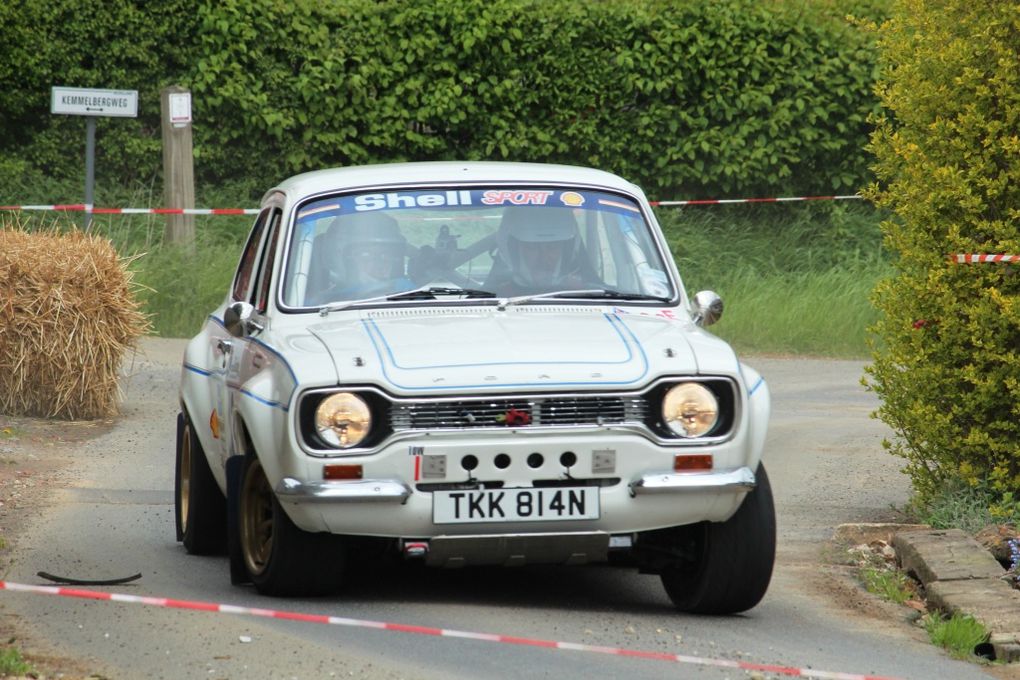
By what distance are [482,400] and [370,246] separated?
136cm

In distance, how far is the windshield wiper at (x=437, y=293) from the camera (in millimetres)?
7297

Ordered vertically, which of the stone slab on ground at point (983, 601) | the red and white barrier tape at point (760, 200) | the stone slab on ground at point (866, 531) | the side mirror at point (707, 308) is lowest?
the stone slab on ground at point (983, 601)

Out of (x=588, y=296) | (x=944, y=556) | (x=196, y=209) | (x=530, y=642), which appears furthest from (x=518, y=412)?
(x=196, y=209)

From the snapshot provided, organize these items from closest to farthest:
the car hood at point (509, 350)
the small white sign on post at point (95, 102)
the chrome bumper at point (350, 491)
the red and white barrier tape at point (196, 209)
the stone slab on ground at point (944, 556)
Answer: the chrome bumper at point (350, 491)
the car hood at point (509, 350)
the stone slab on ground at point (944, 556)
the small white sign on post at point (95, 102)
the red and white barrier tape at point (196, 209)

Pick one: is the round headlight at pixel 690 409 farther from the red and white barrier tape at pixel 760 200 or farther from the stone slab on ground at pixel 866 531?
the red and white barrier tape at pixel 760 200

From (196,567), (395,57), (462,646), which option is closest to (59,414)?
(196,567)

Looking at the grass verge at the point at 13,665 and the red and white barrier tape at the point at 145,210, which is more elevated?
the red and white barrier tape at the point at 145,210

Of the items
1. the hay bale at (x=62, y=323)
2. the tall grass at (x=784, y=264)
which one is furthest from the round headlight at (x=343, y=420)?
the tall grass at (x=784, y=264)

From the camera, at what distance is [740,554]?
6738 mm

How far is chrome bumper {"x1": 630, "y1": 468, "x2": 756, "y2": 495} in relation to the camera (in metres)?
6.40

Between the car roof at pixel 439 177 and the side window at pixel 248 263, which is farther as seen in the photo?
the side window at pixel 248 263

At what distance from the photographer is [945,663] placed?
→ 653 cm

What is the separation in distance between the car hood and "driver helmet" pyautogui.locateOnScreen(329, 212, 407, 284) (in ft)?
0.99

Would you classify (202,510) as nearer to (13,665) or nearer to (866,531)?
(13,665)
